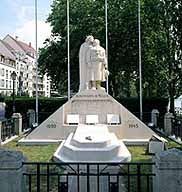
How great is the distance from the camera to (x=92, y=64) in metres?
20.5

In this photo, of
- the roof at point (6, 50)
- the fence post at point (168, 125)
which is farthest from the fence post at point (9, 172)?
the roof at point (6, 50)

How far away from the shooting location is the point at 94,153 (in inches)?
436

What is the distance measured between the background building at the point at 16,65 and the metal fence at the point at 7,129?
55883 millimetres

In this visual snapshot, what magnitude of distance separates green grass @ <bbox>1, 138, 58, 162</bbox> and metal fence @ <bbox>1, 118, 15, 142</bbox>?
93cm

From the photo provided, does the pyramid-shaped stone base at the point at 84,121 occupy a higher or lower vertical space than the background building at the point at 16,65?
lower

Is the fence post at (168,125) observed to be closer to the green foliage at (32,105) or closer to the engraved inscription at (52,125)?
the engraved inscription at (52,125)

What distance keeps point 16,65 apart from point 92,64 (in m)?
84.8

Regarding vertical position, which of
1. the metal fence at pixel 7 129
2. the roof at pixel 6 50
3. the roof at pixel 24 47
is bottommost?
the metal fence at pixel 7 129

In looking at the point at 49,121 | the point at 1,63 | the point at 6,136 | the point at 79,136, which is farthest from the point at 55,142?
the point at 1,63

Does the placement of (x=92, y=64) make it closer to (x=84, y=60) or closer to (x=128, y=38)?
(x=84, y=60)

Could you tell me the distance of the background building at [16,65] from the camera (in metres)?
92.2

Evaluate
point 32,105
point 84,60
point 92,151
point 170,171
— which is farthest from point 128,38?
point 170,171

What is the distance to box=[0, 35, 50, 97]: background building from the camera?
302 feet

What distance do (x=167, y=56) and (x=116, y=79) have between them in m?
6.64
